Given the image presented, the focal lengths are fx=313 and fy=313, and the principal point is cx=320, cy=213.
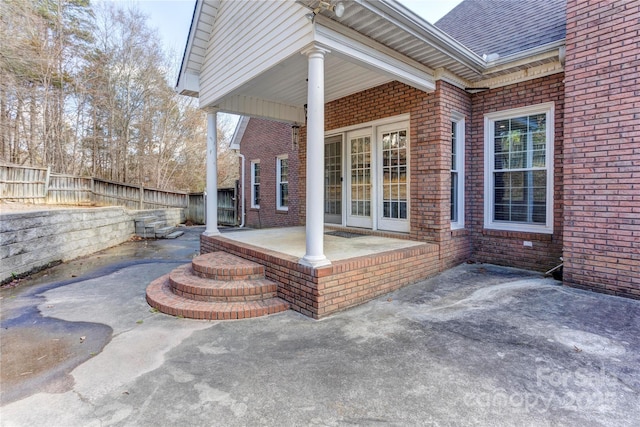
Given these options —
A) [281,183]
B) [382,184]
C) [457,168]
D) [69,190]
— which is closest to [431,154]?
[457,168]

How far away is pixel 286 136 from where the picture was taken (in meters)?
10.5

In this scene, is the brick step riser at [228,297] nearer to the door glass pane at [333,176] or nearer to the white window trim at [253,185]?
the door glass pane at [333,176]

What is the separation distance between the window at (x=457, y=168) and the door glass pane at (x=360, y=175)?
5.00ft

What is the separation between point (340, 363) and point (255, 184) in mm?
10494

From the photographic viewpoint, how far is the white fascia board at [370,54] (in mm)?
3418

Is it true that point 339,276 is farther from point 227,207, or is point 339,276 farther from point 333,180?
point 227,207

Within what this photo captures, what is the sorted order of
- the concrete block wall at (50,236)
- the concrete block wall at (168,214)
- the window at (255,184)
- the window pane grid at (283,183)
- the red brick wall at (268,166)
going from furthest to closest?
the window at (255,184) → the concrete block wall at (168,214) → the window pane grid at (283,183) → the red brick wall at (268,166) → the concrete block wall at (50,236)

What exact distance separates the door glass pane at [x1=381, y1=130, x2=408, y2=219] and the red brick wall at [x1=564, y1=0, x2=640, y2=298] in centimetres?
232

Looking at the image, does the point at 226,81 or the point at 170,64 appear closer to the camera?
the point at 226,81

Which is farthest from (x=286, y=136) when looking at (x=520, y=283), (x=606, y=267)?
(x=606, y=267)

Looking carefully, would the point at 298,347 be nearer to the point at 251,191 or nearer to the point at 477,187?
the point at 477,187

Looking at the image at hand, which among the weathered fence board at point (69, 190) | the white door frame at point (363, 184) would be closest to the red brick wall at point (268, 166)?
the white door frame at point (363, 184)

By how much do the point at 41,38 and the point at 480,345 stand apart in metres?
12.3

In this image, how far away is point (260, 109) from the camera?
21.8 ft
